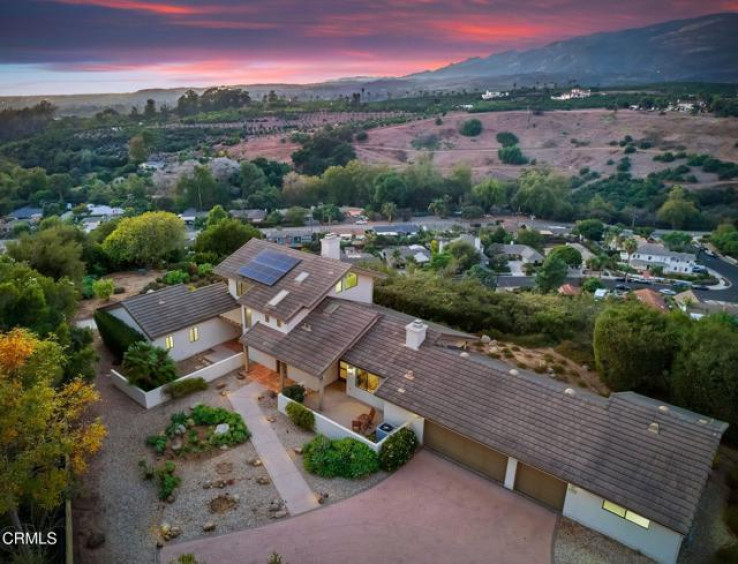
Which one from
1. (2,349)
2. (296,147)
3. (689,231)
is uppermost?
(2,349)

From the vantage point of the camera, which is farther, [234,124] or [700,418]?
[234,124]

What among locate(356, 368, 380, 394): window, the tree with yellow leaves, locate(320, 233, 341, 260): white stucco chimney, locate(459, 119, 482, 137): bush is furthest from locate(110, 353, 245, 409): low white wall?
locate(459, 119, 482, 137): bush

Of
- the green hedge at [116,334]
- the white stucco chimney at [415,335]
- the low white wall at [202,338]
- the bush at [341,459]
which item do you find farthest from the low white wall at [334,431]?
the green hedge at [116,334]

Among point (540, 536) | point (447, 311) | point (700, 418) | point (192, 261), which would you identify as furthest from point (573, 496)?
point (192, 261)

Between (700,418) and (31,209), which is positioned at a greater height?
(700,418)

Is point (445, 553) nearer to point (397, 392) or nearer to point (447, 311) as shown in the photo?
point (397, 392)

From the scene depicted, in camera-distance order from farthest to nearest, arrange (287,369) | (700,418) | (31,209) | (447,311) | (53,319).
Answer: (31,209), (447,311), (287,369), (53,319), (700,418)

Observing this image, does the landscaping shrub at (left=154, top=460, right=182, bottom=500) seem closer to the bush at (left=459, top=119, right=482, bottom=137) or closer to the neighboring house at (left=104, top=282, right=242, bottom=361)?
the neighboring house at (left=104, top=282, right=242, bottom=361)

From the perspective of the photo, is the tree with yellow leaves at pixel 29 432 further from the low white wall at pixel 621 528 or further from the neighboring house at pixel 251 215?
the neighboring house at pixel 251 215
